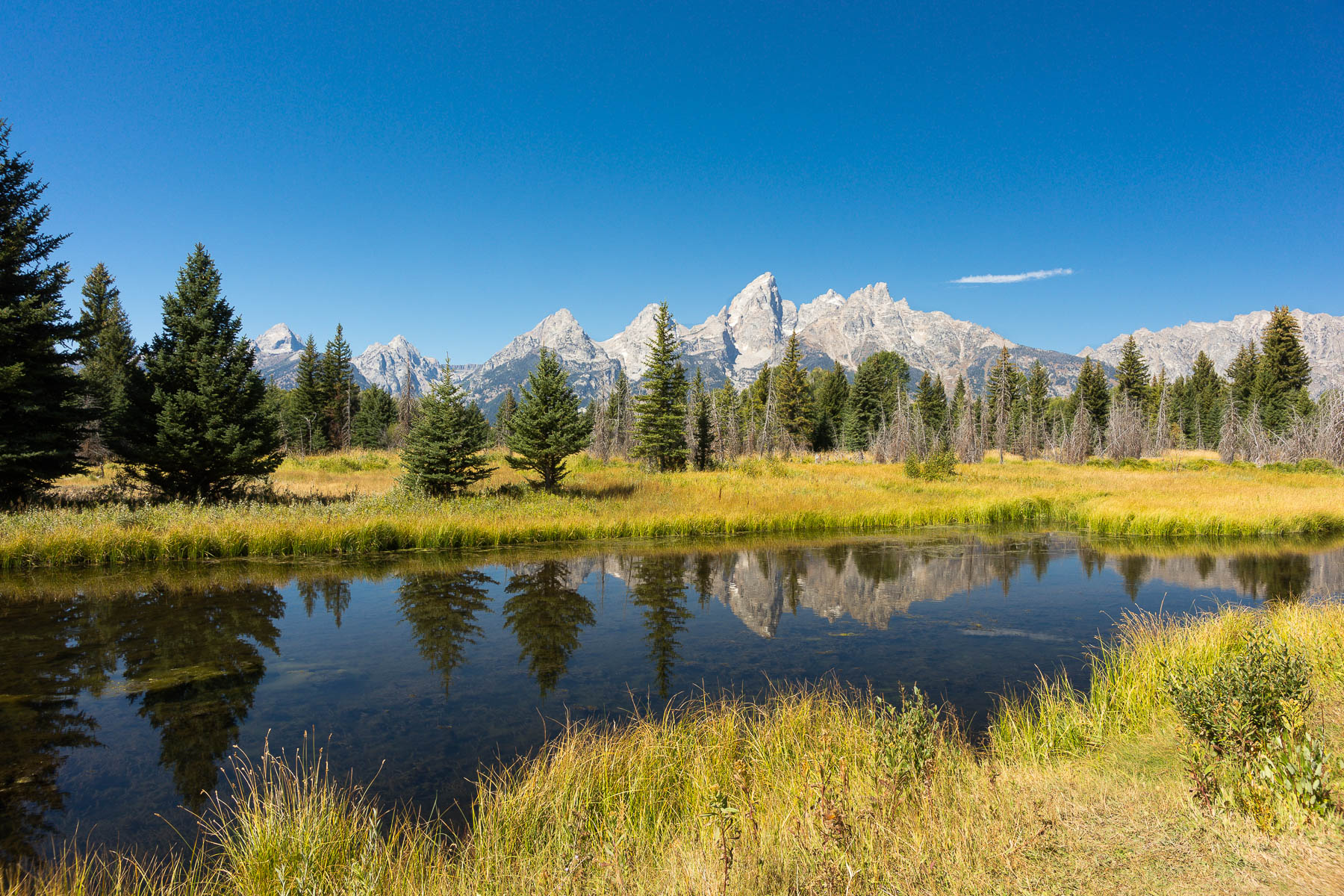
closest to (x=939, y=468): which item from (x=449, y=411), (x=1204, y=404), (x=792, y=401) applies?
(x=449, y=411)

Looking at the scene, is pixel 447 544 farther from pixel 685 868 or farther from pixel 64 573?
pixel 685 868

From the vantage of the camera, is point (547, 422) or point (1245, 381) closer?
point (547, 422)

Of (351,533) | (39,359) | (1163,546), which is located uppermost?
(39,359)

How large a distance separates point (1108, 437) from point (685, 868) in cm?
7092

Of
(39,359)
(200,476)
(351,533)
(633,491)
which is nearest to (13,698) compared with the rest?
(351,533)

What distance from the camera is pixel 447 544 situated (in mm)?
18297

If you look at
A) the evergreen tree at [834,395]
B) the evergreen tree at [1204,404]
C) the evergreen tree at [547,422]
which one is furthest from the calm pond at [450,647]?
the evergreen tree at [834,395]

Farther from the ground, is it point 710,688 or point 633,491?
point 633,491

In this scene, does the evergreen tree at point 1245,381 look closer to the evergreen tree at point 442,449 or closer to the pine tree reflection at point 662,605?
the pine tree reflection at point 662,605

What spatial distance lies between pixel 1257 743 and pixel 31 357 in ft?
85.8

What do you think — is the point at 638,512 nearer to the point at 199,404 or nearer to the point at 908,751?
the point at 199,404

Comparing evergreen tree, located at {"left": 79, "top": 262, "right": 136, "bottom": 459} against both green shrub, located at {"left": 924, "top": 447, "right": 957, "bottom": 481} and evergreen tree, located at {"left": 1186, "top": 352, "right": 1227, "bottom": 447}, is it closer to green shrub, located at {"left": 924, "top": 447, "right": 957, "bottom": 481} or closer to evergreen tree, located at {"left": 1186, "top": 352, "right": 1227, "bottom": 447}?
green shrub, located at {"left": 924, "top": 447, "right": 957, "bottom": 481}

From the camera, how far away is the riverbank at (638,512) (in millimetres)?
15320

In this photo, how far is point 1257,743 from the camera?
441 centimetres
